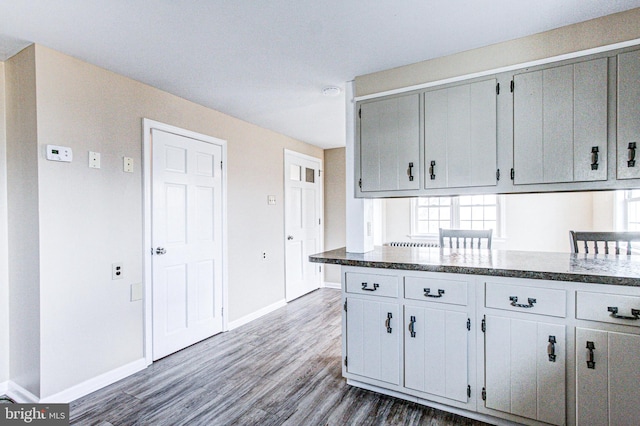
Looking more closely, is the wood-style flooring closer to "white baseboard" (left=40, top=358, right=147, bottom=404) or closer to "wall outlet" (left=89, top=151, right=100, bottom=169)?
Answer: "white baseboard" (left=40, top=358, right=147, bottom=404)

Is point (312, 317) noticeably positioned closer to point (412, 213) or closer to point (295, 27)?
point (412, 213)

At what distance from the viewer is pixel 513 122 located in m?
2.05

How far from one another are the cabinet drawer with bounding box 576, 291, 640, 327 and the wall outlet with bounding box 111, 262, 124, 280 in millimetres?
2986

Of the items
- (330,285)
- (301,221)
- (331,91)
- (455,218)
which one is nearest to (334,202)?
(301,221)

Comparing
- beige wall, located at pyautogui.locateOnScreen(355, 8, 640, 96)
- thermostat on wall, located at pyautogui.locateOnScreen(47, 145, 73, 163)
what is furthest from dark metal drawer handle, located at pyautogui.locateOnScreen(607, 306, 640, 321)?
thermostat on wall, located at pyautogui.locateOnScreen(47, 145, 73, 163)

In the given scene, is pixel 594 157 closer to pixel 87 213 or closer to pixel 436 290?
pixel 436 290

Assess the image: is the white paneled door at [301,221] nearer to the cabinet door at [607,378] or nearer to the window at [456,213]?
the window at [456,213]

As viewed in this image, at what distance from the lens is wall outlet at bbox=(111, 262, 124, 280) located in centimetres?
245

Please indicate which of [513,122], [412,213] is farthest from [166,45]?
[412,213]

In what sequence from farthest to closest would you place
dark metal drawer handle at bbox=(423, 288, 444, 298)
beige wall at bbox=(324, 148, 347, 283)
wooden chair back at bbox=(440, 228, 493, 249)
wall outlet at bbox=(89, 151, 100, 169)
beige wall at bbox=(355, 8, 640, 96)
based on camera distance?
beige wall at bbox=(324, 148, 347, 283) < wooden chair back at bbox=(440, 228, 493, 249) < wall outlet at bbox=(89, 151, 100, 169) < dark metal drawer handle at bbox=(423, 288, 444, 298) < beige wall at bbox=(355, 8, 640, 96)

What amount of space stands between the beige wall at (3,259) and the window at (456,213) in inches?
→ 180

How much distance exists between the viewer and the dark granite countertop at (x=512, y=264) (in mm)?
1586

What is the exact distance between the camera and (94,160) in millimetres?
2346

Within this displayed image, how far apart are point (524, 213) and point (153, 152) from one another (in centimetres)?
489
